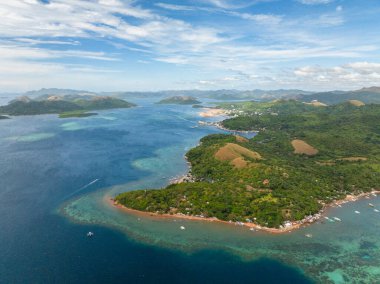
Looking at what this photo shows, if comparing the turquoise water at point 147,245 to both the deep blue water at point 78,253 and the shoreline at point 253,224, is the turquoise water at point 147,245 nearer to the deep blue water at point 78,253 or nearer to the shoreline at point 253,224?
the deep blue water at point 78,253

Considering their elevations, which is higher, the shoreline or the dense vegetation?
the dense vegetation

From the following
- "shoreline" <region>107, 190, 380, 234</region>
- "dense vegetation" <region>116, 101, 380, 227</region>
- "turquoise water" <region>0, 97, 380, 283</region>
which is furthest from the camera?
"dense vegetation" <region>116, 101, 380, 227</region>

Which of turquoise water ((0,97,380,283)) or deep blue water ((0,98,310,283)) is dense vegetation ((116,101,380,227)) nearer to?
turquoise water ((0,97,380,283))

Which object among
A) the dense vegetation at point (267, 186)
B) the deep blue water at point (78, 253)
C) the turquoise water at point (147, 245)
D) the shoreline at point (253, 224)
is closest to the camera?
the deep blue water at point (78, 253)

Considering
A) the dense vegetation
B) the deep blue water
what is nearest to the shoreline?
the dense vegetation

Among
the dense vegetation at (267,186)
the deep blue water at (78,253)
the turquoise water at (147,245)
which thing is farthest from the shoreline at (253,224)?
the deep blue water at (78,253)

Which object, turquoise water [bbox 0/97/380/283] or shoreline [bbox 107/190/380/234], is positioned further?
shoreline [bbox 107/190/380/234]

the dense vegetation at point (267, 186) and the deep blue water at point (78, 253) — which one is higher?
the dense vegetation at point (267, 186)

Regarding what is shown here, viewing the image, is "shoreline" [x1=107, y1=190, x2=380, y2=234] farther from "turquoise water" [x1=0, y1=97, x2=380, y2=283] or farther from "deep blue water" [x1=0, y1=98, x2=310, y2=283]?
"deep blue water" [x1=0, y1=98, x2=310, y2=283]

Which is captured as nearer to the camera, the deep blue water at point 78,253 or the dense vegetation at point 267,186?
the deep blue water at point 78,253

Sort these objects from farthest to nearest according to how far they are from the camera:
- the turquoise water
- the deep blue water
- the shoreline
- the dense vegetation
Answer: the dense vegetation < the shoreline < the turquoise water < the deep blue water

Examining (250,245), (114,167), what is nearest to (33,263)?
(250,245)
